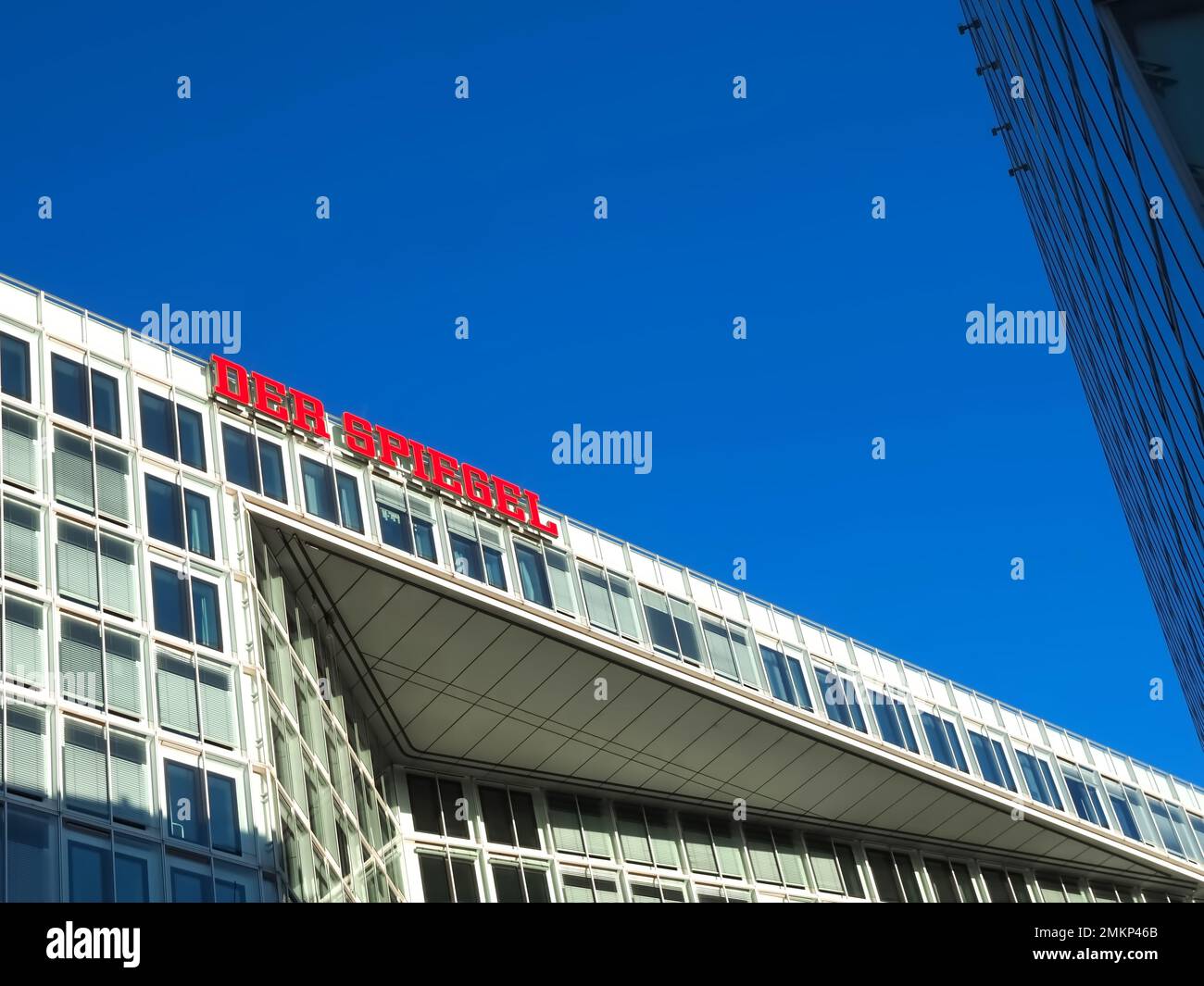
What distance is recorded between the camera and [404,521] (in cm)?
3347

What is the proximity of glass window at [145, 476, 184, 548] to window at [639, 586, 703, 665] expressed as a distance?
14.1 meters

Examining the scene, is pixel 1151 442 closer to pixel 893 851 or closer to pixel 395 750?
pixel 395 750

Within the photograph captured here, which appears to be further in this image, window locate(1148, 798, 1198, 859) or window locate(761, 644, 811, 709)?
window locate(1148, 798, 1198, 859)

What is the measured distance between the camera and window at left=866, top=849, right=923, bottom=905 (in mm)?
47281

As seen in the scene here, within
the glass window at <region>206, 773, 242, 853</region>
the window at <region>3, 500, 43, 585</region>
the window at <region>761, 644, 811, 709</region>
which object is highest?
the window at <region>761, 644, 811, 709</region>

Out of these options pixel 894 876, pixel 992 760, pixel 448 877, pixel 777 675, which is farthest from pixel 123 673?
pixel 992 760

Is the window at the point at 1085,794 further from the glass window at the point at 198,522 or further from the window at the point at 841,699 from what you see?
the glass window at the point at 198,522

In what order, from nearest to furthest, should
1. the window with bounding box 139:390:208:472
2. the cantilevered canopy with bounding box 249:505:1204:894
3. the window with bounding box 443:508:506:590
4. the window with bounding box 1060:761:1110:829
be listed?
the window with bounding box 139:390:208:472, the cantilevered canopy with bounding box 249:505:1204:894, the window with bounding box 443:508:506:590, the window with bounding box 1060:761:1110:829

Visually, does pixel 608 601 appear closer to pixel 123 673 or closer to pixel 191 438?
pixel 191 438

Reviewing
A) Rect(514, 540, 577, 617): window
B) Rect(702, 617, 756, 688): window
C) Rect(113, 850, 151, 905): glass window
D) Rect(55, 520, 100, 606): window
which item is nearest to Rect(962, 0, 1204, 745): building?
Rect(702, 617, 756, 688): window

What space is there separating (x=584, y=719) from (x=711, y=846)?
25.8 ft

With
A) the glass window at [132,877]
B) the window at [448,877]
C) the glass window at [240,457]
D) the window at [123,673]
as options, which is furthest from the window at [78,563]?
the window at [448,877]

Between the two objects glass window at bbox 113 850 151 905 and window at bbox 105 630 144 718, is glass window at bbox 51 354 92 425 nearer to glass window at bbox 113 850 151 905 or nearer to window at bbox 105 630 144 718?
window at bbox 105 630 144 718
